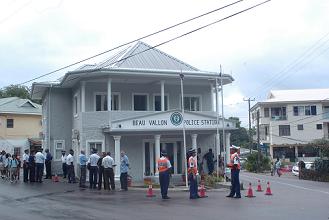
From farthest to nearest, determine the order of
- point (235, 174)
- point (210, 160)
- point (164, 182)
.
A: point (210, 160) < point (164, 182) < point (235, 174)

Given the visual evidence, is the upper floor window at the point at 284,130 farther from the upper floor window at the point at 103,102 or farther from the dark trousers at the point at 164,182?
the dark trousers at the point at 164,182

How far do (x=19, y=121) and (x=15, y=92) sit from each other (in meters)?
26.3

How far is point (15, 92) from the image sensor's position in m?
79.6

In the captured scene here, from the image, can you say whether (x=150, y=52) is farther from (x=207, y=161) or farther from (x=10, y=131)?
(x=10, y=131)

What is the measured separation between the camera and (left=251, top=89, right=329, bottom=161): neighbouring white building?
67.1 meters

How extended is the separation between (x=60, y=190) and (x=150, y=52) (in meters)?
12.2

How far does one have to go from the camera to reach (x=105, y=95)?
91.4 ft

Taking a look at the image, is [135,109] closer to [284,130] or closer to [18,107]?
[18,107]

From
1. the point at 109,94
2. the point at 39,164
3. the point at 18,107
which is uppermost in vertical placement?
the point at 18,107

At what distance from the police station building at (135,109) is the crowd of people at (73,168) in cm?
190

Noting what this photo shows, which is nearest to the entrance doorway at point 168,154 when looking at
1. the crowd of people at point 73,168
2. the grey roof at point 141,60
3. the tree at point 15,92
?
the crowd of people at point 73,168

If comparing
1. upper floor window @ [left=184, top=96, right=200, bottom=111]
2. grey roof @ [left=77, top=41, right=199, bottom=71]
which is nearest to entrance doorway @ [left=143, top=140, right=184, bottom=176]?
upper floor window @ [left=184, top=96, right=200, bottom=111]

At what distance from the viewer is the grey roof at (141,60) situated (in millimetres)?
27297

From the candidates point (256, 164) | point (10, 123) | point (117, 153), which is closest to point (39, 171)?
point (117, 153)
